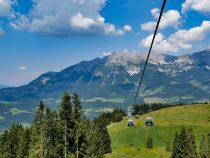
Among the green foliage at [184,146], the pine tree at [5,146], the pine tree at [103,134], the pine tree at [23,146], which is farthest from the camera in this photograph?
the pine tree at [103,134]

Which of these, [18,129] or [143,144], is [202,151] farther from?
[143,144]

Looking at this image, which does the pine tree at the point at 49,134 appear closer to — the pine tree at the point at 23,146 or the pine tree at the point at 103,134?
the pine tree at the point at 23,146

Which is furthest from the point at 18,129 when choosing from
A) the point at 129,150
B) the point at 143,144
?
the point at 143,144

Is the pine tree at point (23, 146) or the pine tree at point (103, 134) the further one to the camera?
the pine tree at point (103, 134)

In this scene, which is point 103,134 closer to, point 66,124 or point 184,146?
point 184,146

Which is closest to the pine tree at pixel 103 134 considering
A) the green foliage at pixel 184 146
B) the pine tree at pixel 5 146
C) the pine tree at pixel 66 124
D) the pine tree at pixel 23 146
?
the green foliage at pixel 184 146

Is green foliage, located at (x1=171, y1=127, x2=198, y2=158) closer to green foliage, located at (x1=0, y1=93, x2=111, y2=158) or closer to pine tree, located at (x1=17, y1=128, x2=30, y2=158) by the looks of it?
green foliage, located at (x1=0, y1=93, x2=111, y2=158)

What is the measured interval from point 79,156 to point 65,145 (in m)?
3.63

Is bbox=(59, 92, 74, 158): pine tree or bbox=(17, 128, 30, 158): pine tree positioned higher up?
bbox=(59, 92, 74, 158): pine tree

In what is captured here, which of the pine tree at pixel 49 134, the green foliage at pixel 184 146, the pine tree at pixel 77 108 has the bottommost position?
the green foliage at pixel 184 146

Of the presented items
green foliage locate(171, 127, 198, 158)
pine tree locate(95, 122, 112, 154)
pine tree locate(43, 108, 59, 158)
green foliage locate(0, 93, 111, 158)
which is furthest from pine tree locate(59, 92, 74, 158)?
pine tree locate(95, 122, 112, 154)

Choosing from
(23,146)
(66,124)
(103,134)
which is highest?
(66,124)

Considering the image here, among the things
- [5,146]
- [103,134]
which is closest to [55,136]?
[5,146]

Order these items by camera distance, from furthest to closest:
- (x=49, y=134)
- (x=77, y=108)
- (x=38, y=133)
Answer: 1. (x=49, y=134)
2. (x=38, y=133)
3. (x=77, y=108)
